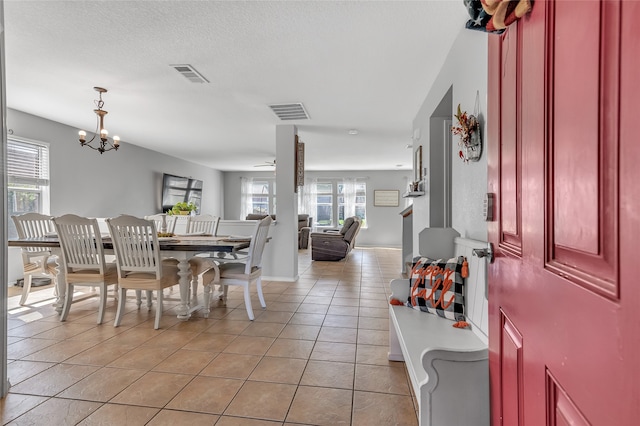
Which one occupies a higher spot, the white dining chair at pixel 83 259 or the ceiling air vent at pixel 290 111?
the ceiling air vent at pixel 290 111

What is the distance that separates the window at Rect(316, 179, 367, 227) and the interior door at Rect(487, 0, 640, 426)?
9.37 meters

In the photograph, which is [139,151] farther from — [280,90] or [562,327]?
[562,327]

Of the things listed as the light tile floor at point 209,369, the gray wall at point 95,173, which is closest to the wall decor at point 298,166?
the light tile floor at point 209,369

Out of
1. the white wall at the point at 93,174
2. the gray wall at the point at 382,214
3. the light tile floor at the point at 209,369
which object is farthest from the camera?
the gray wall at the point at 382,214

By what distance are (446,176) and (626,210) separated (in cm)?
292

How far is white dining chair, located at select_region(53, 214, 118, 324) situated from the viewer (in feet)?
9.78

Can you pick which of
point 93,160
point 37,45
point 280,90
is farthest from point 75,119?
point 280,90

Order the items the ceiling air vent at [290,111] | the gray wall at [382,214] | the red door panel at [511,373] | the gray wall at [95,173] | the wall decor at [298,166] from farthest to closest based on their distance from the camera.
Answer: the gray wall at [382,214] → the wall decor at [298,166] → the gray wall at [95,173] → the ceiling air vent at [290,111] → the red door panel at [511,373]

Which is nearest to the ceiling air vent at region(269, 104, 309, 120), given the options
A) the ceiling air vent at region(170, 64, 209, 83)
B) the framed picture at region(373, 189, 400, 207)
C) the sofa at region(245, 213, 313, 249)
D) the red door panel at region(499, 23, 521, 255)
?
the ceiling air vent at region(170, 64, 209, 83)

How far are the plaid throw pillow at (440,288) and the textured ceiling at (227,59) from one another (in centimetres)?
164

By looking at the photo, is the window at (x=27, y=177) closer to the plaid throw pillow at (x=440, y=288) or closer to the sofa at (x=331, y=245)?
the sofa at (x=331, y=245)

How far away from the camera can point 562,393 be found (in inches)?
22.7

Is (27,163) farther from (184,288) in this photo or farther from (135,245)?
(184,288)

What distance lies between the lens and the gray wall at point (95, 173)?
473 centimetres
